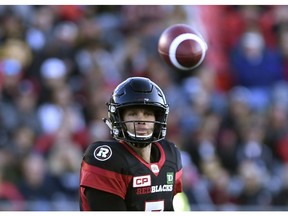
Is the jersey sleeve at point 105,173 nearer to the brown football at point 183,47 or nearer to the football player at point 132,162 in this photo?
the football player at point 132,162

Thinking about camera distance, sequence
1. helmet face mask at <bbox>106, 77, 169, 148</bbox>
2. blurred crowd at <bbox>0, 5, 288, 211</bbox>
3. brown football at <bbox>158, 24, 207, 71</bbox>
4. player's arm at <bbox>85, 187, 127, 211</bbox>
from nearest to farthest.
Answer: player's arm at <bbox>85, 187, 127, 211</bbox> → helmet face mask at <bbox>106, 77, 169, 148</bbox> → brown football at <bbox>158, 24, 207, 71</bbox> → blurred crowd at <bbox>0, 5, 288, 211</bbox>

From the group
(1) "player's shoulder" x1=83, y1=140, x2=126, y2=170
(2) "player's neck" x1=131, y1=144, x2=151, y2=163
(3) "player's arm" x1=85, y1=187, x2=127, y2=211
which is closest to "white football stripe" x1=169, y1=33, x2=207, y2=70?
(2) "player's neck" x1=131, y1=144, x2=151, y2=163

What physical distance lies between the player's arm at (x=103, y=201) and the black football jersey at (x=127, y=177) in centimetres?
3

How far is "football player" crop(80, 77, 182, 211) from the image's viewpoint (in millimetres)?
4000

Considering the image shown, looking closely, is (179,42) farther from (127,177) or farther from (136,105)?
(127,177)

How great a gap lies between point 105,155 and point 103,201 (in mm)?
225

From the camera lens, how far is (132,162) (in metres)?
4.07

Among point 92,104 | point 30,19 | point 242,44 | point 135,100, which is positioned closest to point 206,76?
point 242,44

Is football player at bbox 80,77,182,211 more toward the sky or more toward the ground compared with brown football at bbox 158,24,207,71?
more toward the ground

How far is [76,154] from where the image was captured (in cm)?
873

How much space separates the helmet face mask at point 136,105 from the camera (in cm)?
412

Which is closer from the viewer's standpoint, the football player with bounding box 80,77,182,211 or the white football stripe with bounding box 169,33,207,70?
the football player with bounding box 80,77,182,211

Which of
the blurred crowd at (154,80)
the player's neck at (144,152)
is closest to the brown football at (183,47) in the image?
the player's neck at (144,152)

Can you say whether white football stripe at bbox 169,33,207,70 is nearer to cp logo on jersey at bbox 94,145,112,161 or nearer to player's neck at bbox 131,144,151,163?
player's neck at bbox 131,144,151,163
